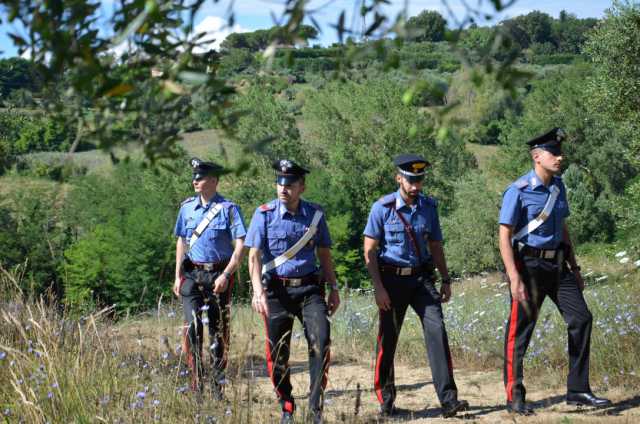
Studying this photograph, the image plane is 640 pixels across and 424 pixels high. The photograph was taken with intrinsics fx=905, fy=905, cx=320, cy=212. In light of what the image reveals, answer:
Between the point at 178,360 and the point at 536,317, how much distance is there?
104 inches

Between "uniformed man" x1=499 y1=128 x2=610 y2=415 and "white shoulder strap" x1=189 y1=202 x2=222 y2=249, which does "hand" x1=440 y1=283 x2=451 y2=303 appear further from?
"white shoulder strap" x1=189 y1=202 x2=222 y2=249

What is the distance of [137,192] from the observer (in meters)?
53.8

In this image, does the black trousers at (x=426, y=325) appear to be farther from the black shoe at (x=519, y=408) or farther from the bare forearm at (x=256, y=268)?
the bare forearm at (x=256, y=268)

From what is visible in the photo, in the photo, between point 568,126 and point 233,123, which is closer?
point 233,123

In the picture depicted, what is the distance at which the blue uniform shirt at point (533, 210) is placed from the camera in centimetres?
657

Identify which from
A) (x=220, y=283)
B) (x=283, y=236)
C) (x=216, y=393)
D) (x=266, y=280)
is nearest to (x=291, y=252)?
(x=283, y=236)

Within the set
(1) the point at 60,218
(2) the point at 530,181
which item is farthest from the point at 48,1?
(1) the point at 60,218

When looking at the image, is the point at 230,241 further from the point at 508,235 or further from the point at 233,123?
the point at 233,123

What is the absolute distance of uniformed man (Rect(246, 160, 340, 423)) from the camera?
6.52 m

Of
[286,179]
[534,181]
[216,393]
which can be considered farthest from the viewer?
[534,181]

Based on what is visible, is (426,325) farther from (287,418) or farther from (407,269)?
(287,418)

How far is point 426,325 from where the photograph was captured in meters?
6.77

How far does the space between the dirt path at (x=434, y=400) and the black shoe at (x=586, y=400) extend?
0.22 ft

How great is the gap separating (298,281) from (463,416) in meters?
1.67
